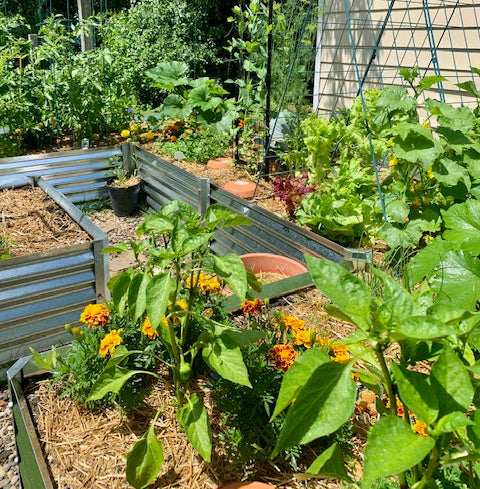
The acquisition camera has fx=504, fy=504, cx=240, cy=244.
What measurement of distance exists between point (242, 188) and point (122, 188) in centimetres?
110

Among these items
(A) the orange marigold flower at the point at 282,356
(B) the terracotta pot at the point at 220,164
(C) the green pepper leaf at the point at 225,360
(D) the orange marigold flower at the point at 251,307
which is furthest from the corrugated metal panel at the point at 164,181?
(C) the green pepper leaf at the point at 225,360

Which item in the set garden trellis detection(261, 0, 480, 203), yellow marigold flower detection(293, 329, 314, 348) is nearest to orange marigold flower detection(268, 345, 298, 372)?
yellow marigold flower detection(293, 329, 314, 348)

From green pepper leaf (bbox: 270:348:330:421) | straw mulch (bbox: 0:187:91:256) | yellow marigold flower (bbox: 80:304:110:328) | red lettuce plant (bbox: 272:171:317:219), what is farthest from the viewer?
red lettuce plant (bbox: 272:171:317:219)

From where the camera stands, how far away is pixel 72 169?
4.25 meters

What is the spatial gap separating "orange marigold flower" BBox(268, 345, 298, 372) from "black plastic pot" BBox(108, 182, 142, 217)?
305 cm

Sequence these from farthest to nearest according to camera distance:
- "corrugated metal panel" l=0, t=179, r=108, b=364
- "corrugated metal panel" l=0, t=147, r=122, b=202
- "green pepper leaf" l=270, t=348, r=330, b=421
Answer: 1. "corrugated metal panel" l=0, t=147, r=122, b=202
2. "corrugated metal panel" l=0, t=179, r=108, b=364
3. "green pepper leaf" l=270, t=348, r=330, b=421

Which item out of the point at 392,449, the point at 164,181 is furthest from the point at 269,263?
the point at 392,449

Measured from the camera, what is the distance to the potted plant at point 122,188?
4.34m

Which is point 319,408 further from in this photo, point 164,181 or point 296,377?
point 164,181

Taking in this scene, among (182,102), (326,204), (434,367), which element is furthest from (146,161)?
(434,367)

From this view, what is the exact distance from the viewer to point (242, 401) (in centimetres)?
153

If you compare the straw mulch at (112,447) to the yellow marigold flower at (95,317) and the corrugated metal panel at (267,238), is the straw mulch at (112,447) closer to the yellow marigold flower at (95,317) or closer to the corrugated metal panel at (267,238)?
the yellow marigold flower at (95,317)

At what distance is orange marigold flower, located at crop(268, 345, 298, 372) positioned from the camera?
5.09 feet

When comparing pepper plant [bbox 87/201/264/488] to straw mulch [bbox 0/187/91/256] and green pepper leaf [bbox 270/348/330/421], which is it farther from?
straw mulch [bbox 0/187/91/256]
